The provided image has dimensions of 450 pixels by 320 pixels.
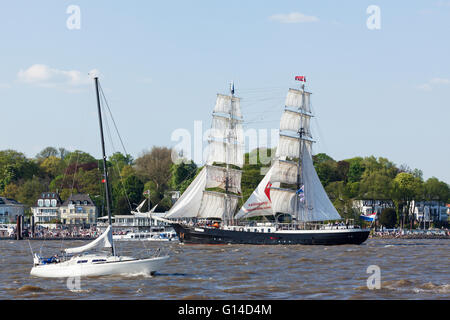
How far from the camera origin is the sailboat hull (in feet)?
175

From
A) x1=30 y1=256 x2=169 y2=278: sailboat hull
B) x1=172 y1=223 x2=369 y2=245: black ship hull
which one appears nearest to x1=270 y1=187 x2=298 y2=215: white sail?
x1=172 y1=223 x2=369 y2=245: black ship hull

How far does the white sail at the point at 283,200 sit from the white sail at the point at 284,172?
1.61 metres

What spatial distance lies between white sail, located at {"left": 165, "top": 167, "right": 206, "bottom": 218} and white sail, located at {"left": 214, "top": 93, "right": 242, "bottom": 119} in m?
10.9

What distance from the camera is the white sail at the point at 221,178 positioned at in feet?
383

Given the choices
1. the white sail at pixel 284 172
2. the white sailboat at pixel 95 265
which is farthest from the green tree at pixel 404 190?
the white sailboat at pixel 95 265

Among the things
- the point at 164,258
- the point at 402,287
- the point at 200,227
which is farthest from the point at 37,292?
the point at 200,227

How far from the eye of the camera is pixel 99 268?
5328 centimetres

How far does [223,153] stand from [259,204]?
10131 mm

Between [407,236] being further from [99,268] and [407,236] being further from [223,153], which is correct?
[99,268]

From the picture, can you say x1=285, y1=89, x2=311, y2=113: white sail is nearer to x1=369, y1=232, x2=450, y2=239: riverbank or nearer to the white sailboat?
x1=369, y1=232, x2=450, y2=239: riverbank

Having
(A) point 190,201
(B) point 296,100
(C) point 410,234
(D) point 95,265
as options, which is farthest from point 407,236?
(D) point 95,265

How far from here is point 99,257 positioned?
177 feet
